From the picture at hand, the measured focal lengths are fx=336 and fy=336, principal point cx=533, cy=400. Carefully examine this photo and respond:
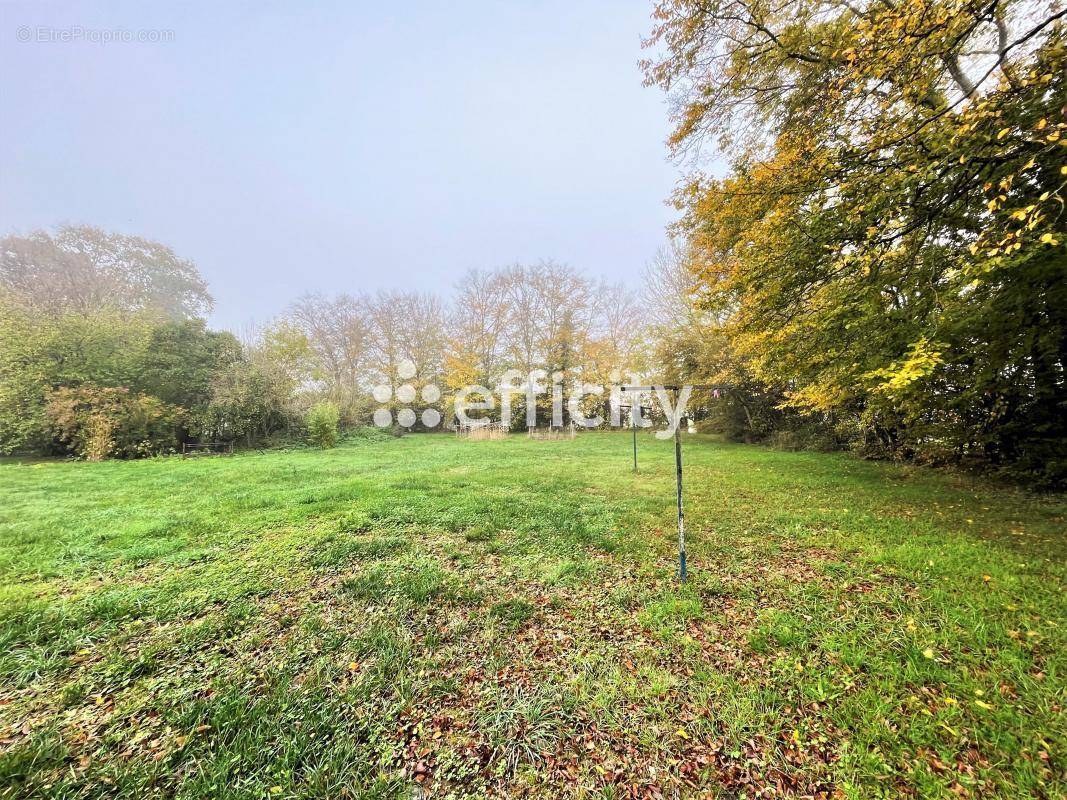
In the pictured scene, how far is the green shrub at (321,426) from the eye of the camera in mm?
14258

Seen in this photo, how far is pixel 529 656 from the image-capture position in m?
2.31

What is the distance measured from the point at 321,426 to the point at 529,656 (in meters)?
15.0

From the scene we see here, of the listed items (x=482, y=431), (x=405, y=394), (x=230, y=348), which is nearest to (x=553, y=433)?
(x=482, y=431)

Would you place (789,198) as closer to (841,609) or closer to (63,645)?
(841,609)

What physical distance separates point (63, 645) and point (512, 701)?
301 cm

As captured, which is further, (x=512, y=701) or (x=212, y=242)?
(x=212, y=242)

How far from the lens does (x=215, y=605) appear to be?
2.71 meters

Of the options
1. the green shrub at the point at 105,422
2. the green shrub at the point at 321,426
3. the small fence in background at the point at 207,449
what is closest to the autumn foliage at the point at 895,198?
the green shrub at the point at 321,426

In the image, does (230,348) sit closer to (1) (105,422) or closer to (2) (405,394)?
(1) (105,422)

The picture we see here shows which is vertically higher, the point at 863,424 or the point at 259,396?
the point at 259,396

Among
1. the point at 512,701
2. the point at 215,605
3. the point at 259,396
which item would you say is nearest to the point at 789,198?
the point at 512,701

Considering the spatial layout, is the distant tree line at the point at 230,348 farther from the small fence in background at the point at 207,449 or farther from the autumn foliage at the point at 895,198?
the autumn foliage at the point at 895,198

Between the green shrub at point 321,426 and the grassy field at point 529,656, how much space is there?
9.90 m

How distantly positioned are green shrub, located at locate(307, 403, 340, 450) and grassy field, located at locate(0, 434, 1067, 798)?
9.90 metres
